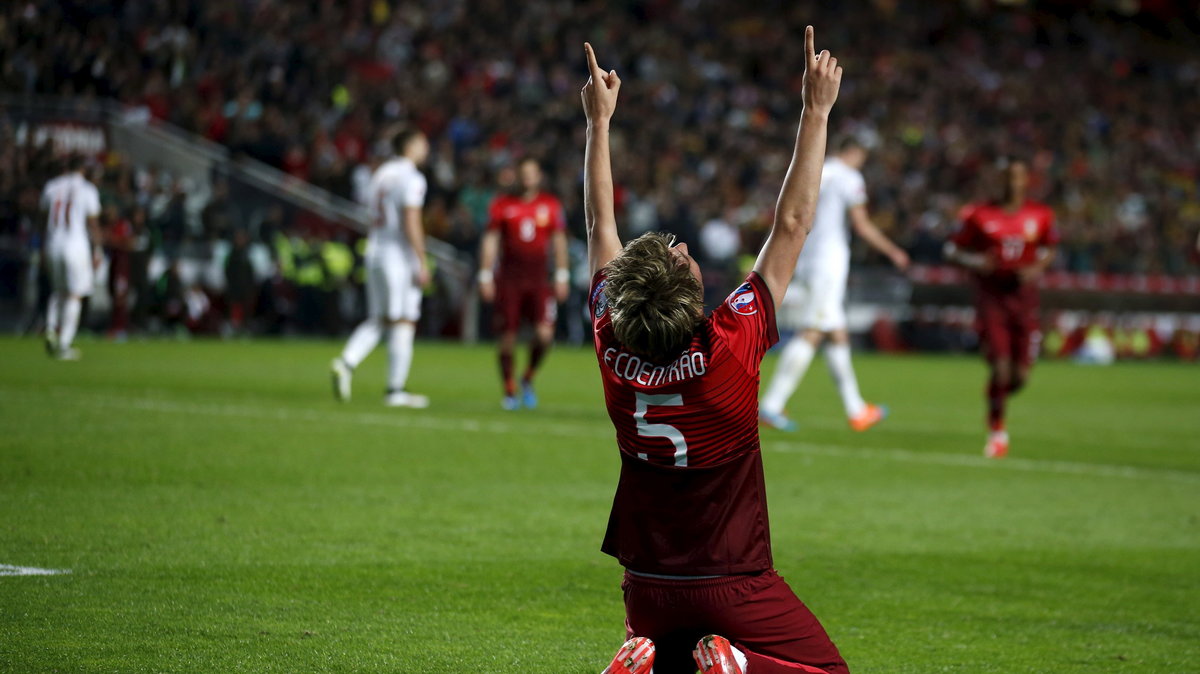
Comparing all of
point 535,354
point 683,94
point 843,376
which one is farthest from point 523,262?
point 683,94

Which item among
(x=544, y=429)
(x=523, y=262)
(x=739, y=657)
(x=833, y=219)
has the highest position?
(x=833, y=219)

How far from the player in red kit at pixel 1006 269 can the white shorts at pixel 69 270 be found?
1104 cm

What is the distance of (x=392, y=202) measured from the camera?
14.0 meters

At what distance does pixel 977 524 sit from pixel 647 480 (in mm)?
4839

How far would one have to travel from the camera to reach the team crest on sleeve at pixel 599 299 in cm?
406

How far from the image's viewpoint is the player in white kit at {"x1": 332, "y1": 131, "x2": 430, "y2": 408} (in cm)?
1375

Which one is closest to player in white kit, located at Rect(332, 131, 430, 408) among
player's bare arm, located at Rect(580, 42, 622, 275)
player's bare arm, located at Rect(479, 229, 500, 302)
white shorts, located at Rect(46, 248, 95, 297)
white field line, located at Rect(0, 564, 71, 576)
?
player's bare arm, located at Rect(479, 229, 500, 302)

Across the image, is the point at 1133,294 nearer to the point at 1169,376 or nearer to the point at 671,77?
the point at 1169,376

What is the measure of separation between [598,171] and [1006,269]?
26.8 feet

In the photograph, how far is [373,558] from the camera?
670 centimetres

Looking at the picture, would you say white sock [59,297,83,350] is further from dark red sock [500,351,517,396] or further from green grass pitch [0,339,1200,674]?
dark red sock [500,351,517,396]

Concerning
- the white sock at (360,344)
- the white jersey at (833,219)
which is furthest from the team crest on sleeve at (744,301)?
the white sock at (360,344)

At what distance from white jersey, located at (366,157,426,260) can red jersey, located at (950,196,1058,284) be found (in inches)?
187

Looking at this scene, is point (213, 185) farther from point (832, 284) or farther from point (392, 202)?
point (832, 284)
